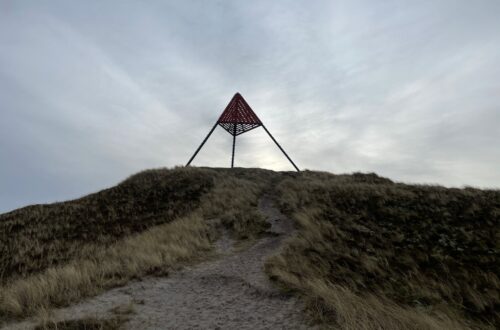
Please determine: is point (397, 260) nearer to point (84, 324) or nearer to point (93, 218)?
point (84, 324)

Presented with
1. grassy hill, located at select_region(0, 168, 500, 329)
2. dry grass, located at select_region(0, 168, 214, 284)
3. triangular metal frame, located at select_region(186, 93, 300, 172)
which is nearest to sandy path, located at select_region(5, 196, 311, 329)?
grassy hill, located at select_region(0, 168, 500, 329)

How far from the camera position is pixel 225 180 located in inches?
1108

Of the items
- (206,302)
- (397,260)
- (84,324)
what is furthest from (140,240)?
(397,260)

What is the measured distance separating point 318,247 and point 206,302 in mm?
5334

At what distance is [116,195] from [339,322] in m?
25.4

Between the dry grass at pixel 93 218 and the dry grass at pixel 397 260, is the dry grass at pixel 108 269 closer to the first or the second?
the dry grass at pixel 93 218

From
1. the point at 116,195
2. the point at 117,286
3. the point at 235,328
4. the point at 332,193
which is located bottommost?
the point at 235,328

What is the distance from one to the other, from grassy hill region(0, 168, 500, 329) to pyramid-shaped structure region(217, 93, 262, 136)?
9835 mm

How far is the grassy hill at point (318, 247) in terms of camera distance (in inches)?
314

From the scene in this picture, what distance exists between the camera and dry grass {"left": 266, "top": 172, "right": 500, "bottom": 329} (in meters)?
7.25

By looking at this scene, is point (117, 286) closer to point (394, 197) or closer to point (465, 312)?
point (465, 312)

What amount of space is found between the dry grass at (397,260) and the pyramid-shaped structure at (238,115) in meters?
16.6

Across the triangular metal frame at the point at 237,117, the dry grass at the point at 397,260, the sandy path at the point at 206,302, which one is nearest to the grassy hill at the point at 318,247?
the dry grass at the point at 397,260

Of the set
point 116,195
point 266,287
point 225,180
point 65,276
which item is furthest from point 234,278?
point 116,195
